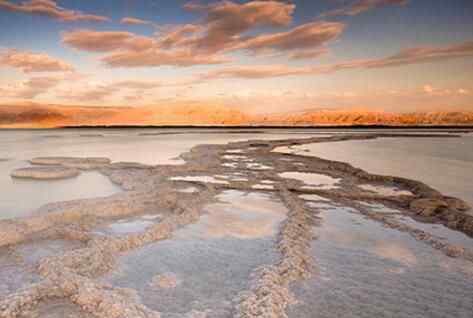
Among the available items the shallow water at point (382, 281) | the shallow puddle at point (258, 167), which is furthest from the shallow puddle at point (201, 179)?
the shallow water at point (382, 281)

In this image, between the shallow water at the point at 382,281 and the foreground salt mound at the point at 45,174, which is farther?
the foreground salt mound at the point at 45,174

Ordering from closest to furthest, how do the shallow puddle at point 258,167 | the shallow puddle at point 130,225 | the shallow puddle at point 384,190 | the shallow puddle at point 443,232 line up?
the shallow puddle at point 443,232 < the shallow puddle at point 130,225 < the shallow puddle at point 384,190 < the shallow puddle at point 258,167

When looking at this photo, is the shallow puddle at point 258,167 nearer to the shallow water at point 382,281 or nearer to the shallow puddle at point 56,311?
the shallow water at point 382,281

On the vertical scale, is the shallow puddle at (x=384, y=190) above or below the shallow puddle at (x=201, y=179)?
below

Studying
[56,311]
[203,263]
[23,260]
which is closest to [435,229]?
[203,263]

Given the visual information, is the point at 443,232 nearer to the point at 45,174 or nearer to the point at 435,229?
the point at 435,229

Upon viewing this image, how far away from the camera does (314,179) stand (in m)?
13.3

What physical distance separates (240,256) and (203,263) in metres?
0.67

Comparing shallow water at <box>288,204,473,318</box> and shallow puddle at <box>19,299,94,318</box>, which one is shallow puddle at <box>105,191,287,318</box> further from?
shallow water at <box>288,204,473,318</box>

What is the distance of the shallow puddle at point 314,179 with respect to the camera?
1199 centimetres

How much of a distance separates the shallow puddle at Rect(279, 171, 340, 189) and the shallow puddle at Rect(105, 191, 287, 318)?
14.0ft

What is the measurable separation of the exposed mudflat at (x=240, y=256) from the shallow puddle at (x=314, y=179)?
149 centimetres

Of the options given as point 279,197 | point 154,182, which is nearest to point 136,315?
point 279,197

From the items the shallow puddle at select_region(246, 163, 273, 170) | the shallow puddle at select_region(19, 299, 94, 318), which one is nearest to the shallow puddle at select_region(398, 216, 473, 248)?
the shallow puddle at select_region(19, 299, 94, 318)
